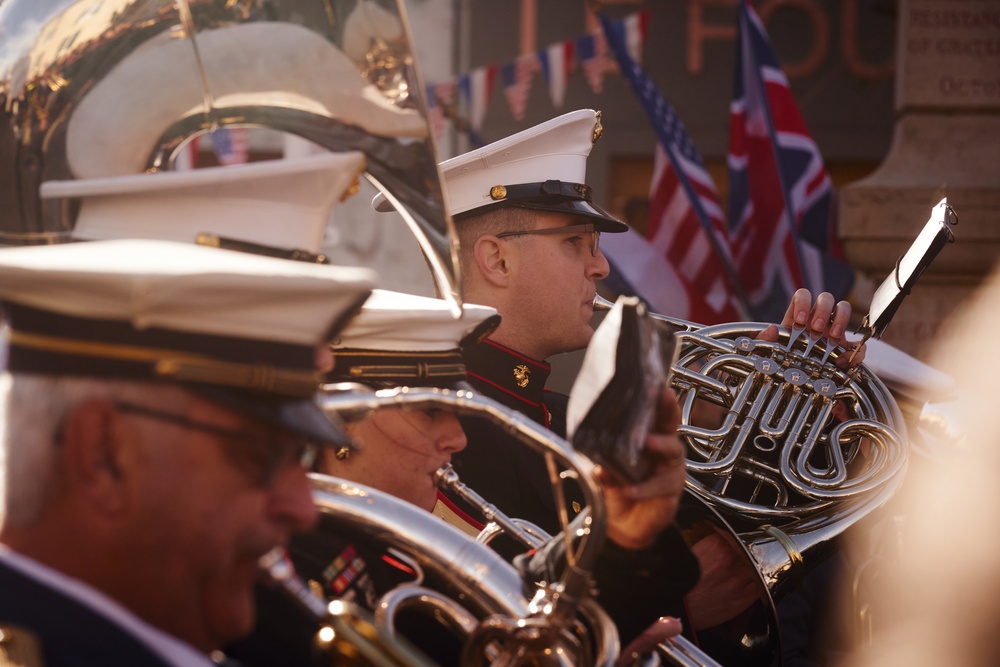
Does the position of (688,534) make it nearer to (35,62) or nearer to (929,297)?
(35,62)

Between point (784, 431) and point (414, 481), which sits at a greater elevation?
point (414, 481)

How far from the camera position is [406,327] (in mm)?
2502

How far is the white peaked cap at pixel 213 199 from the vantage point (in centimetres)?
197


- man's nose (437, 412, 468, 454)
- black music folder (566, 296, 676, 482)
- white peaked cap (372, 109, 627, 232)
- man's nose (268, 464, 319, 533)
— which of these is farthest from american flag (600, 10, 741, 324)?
man's nose (268, 464, 319, 533)

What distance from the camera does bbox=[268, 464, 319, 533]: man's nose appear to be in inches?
60.4

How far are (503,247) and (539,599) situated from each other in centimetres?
167

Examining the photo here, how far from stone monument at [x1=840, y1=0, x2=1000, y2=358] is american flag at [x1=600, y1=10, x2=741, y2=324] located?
0.71 metres

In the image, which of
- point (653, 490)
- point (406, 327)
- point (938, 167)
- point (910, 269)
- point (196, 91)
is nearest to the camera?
point (653, 490)

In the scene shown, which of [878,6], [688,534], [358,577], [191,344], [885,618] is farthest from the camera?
[878,6]

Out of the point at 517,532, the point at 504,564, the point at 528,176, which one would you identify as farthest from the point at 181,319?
the point at 528,176

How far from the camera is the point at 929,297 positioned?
6.52 metres

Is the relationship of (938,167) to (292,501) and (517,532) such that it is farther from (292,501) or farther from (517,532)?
(292,501)

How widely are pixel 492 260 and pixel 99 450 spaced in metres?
2.18

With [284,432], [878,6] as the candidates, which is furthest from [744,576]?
[878,6]
